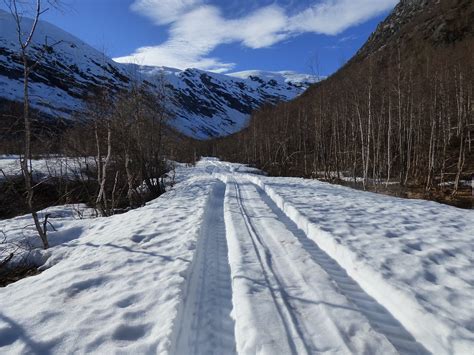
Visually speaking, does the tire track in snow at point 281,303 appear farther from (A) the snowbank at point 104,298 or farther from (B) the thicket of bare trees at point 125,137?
(B) the thicket of bare trees at point 125,137

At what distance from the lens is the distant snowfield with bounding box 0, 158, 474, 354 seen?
346 cm

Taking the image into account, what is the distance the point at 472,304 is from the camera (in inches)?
156

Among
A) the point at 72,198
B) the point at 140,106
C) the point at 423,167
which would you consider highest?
the point at 140,106

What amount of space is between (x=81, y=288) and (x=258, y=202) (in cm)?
794

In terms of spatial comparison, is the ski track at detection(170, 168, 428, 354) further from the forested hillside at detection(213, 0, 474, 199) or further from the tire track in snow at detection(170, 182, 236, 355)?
the forested hillside at detection(213, 0, 474, 199)

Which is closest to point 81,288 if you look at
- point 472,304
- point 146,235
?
point 146,235

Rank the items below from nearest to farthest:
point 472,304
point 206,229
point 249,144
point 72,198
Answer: point 472,304, point 206,229, point 72,198, point 249,144

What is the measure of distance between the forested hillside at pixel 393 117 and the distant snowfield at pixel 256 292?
14479 mm

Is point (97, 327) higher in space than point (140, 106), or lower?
lower

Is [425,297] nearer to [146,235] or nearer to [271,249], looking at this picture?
[271,249]

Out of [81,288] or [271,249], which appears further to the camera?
[271,249]

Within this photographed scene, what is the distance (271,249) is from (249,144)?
2321 inches

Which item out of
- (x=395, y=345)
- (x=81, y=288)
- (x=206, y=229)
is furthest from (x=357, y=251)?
(x=81, y=288)

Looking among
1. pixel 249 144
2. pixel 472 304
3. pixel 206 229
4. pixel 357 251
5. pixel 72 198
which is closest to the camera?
pixel 472 304
